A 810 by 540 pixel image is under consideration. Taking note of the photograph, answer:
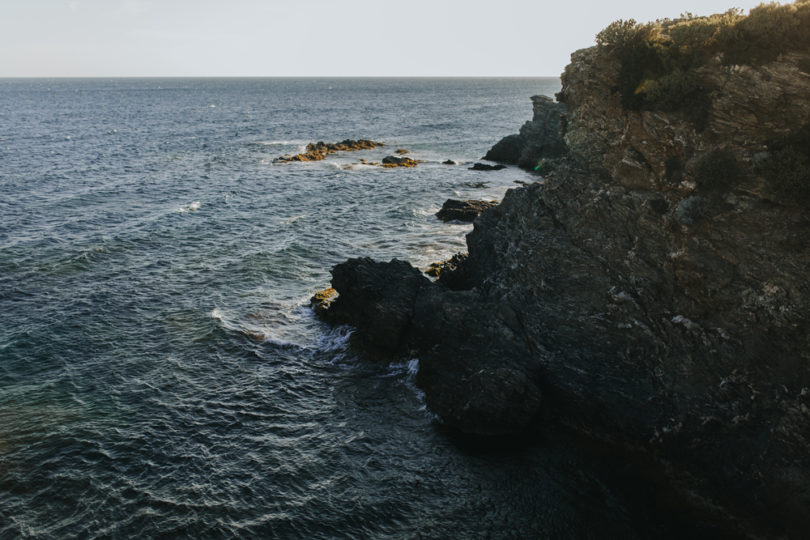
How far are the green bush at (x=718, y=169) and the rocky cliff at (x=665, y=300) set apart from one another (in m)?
0.06

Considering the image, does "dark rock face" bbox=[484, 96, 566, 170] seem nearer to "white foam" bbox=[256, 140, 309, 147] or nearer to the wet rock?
"white foam" bbox=[256, 140, 309, 147]

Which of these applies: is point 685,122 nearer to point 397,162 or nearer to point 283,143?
point 397,162

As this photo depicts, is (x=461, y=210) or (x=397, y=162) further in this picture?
(x=397, y=162)

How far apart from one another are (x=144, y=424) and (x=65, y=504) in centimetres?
514

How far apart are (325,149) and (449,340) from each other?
3118 inches

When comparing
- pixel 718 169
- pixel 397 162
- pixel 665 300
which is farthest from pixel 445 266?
pixel 397 162

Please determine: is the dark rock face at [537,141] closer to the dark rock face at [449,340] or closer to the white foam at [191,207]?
the white foam at [191,207]

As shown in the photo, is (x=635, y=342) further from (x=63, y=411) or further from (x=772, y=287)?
(x=63, y=411)

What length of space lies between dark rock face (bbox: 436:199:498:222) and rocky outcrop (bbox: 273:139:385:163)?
137ft

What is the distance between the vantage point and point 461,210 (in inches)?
2254

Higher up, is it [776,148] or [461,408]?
[776,148]

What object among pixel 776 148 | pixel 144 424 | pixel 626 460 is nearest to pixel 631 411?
pixel 626 460

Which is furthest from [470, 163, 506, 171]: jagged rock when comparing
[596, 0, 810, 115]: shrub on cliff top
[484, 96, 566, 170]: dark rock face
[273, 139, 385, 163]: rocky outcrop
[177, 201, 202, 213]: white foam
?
[596, 0, 810, 115]: shrub on cliff top

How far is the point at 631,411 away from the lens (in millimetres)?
23188
